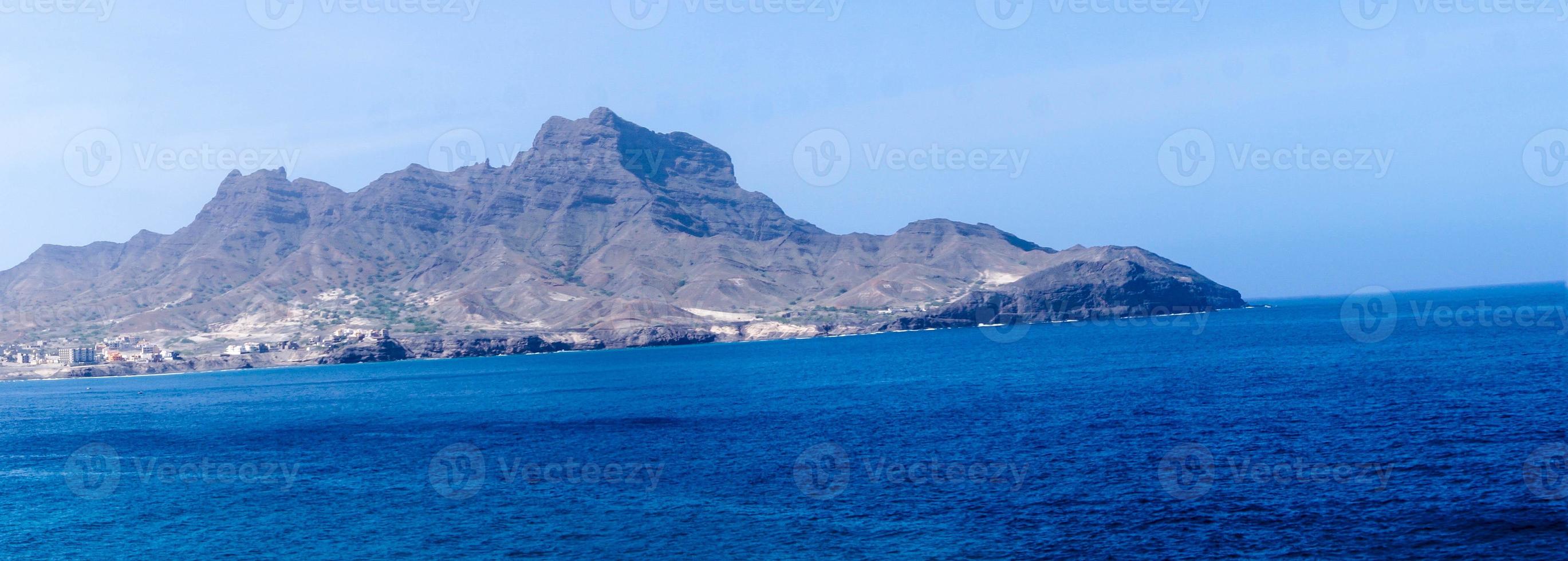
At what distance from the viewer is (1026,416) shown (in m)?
80.3

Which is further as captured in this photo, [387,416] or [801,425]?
[387,416]

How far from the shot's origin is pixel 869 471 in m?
60.0

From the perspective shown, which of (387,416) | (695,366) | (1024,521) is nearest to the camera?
(1024,521)

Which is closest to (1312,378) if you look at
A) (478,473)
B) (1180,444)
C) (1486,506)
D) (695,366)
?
(1180,444)

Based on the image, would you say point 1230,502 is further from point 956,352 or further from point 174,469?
point 956,352

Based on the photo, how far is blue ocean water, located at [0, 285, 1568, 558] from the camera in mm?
44906

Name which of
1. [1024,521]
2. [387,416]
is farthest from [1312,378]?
[387,416]

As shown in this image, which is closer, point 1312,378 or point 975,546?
point 975,546

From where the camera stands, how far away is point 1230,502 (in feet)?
159

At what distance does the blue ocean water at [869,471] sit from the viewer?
1768 inches

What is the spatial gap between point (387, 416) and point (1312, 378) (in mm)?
87392

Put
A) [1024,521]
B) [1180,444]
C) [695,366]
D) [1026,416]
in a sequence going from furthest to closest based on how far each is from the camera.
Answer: [695,366], [1026,416], [1180,444], [1024,521]

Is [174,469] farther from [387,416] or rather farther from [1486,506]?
[1486,506]

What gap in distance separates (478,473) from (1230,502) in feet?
138
